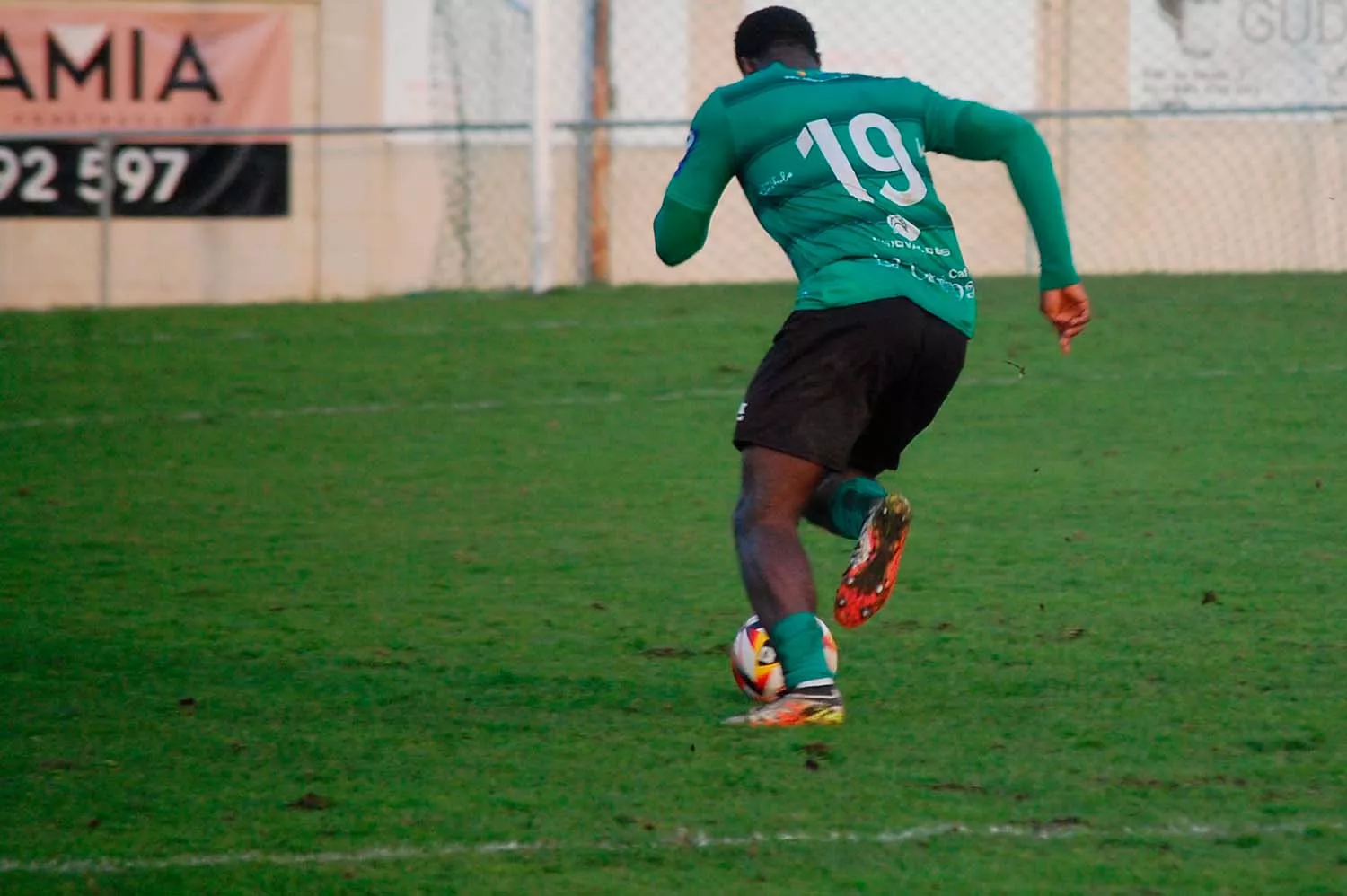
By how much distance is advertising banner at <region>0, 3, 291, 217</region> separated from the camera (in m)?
16.4

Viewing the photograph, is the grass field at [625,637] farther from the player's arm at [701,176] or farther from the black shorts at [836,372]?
the player's arm at [701,176]

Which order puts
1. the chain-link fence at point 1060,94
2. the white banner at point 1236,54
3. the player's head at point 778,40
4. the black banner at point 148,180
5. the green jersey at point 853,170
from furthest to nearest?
1. the white banner at point 1236,54
2. the chain-link fence at point 1060,94
3. the black banner at point 148,180
4. the player's head at point 778,40
5. the green jersey at point 853,170

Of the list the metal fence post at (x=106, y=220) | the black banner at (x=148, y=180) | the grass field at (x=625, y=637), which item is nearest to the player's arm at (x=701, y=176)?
the grass field at (x=625, y=637)

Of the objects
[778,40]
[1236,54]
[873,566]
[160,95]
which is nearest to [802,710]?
[873,566]

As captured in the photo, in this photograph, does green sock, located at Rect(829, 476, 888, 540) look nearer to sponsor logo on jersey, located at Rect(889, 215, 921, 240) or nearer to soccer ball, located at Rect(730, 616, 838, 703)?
soccer ball, located at Rect(730, 616, 838, 703)

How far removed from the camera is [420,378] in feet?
38.3

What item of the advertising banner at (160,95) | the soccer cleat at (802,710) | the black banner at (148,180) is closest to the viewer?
the soccer cleat at (802,710)

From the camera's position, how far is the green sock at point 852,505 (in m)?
5.09

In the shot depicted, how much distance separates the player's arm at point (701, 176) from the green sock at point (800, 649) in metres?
0.90

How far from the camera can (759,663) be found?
16.5 ft

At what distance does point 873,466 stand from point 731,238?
39.8ft

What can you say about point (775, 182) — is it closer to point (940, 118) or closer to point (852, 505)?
point (940, 118)

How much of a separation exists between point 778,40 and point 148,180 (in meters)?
12.2

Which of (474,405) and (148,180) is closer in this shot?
(474,405)
